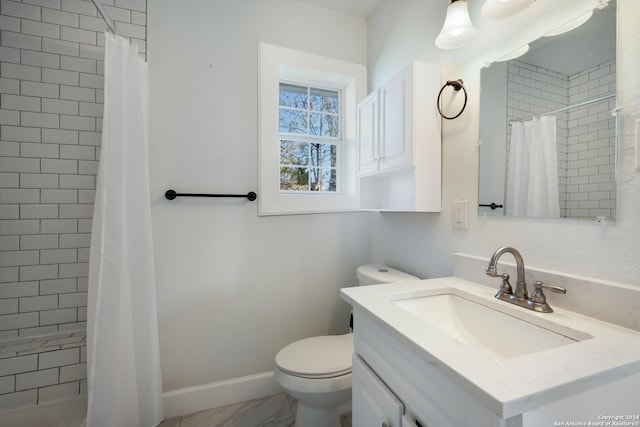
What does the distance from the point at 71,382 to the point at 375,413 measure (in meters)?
1.49

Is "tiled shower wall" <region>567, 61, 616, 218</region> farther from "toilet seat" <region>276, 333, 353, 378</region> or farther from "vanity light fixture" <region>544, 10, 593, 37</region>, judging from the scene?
"toilet seat" <region>276, 333, 353, 378</region>

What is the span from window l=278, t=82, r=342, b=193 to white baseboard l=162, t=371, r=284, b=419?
1209mm

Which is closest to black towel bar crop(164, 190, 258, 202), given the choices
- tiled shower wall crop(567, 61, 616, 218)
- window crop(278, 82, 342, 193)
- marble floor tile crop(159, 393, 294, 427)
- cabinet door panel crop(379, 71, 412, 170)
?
window crop(278, 82, 342, 193)

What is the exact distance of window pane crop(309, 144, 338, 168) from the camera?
1.98m

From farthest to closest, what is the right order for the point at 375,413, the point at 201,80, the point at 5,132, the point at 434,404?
the point at 201,80 → the point at 5,132 → the point at 375,413 → the point at 434,404

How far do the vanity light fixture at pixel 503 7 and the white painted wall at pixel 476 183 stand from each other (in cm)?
8

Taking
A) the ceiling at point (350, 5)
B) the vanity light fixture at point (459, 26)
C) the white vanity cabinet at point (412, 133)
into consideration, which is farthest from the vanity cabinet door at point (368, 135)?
the ceiling at point (350, 5)

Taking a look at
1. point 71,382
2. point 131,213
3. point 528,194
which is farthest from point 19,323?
point 528,194

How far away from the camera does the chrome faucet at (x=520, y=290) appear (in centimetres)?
82

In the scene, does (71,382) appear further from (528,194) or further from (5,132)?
(528,194)

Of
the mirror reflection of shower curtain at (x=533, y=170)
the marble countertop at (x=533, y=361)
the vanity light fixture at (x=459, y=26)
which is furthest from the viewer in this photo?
the vanity light fixture at (x=459, y=26)

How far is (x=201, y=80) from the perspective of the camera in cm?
159

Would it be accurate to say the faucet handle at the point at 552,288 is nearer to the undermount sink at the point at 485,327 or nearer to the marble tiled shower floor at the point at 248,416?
the undermount sink at the point at 485,327

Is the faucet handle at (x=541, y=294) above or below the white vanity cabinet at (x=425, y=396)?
above
